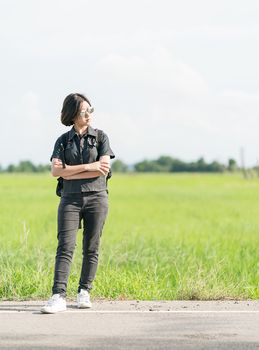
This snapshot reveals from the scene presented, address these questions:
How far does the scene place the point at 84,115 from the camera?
284 inches

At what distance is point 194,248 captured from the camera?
14539 mm

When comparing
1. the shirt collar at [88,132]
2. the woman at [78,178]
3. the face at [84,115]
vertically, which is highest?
the face at [84,115]

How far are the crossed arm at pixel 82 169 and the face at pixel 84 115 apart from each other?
1.20ft

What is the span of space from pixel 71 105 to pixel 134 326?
212 cm

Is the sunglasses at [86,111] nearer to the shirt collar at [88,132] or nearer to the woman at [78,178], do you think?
the woman at [78,178]

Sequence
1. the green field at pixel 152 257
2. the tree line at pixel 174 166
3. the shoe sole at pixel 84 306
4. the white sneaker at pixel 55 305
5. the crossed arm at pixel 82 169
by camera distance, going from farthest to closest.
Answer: the tree line at pixel 174 166 < the green field at pixel 152 257 < the shoe sole at pixel 84 306 < the crossed arm at pixel 82 169 < the white sneaker at pixel 55 305

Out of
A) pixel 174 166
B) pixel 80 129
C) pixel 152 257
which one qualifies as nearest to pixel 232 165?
pixel 174 166

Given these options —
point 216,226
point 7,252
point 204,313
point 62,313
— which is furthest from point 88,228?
point 216,226

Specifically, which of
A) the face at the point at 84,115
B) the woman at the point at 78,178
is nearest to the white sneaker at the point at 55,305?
the woman at the point at 78,178

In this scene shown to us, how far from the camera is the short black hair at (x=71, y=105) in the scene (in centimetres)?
717

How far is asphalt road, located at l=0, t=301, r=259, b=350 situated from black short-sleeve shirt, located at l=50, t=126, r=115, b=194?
115 cm

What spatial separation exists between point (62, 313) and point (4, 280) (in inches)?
58.7

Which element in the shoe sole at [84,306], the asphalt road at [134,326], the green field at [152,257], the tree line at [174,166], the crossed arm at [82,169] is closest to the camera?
the asphalt road at [134,326]

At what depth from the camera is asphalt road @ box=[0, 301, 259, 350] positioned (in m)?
5.87
